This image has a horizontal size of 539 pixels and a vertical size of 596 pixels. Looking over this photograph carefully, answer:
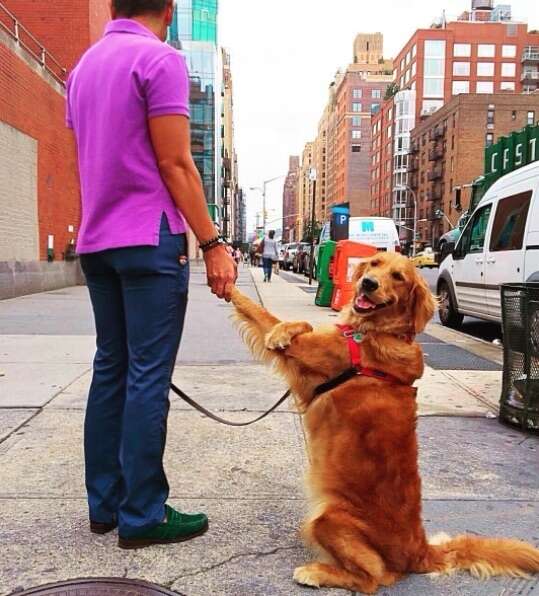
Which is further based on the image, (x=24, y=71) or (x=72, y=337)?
(x=24, y=71)

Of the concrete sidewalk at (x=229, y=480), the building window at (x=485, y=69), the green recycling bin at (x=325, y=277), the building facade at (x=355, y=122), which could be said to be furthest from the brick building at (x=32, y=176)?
the building facade at (x=355, y=122)

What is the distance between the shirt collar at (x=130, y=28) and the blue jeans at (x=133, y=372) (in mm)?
806

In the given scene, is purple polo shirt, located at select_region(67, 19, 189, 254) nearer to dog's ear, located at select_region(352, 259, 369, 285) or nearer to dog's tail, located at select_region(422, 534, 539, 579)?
dog's ear, located at select_region(352, 259, 369, 285)

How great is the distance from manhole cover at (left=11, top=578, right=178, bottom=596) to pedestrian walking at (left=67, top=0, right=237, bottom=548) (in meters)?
0.24

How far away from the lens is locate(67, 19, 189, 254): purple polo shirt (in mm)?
2252

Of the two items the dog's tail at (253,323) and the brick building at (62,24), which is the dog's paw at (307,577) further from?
the brick building at (62,24)

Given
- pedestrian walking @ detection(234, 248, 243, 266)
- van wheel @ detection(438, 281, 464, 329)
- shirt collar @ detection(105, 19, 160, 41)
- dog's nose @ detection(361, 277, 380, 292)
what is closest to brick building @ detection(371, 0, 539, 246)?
pedestrian walking @ detection(234, 248, 243, 266)

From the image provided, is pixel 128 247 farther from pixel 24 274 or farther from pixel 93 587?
pixel 24 274

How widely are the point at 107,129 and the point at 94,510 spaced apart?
5.64 ft

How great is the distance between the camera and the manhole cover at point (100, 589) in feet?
7.34

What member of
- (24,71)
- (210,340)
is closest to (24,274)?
(24,71)

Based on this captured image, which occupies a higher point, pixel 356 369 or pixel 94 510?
pixel 356 369

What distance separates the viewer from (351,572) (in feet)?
7.41

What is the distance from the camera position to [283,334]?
8.24ft
